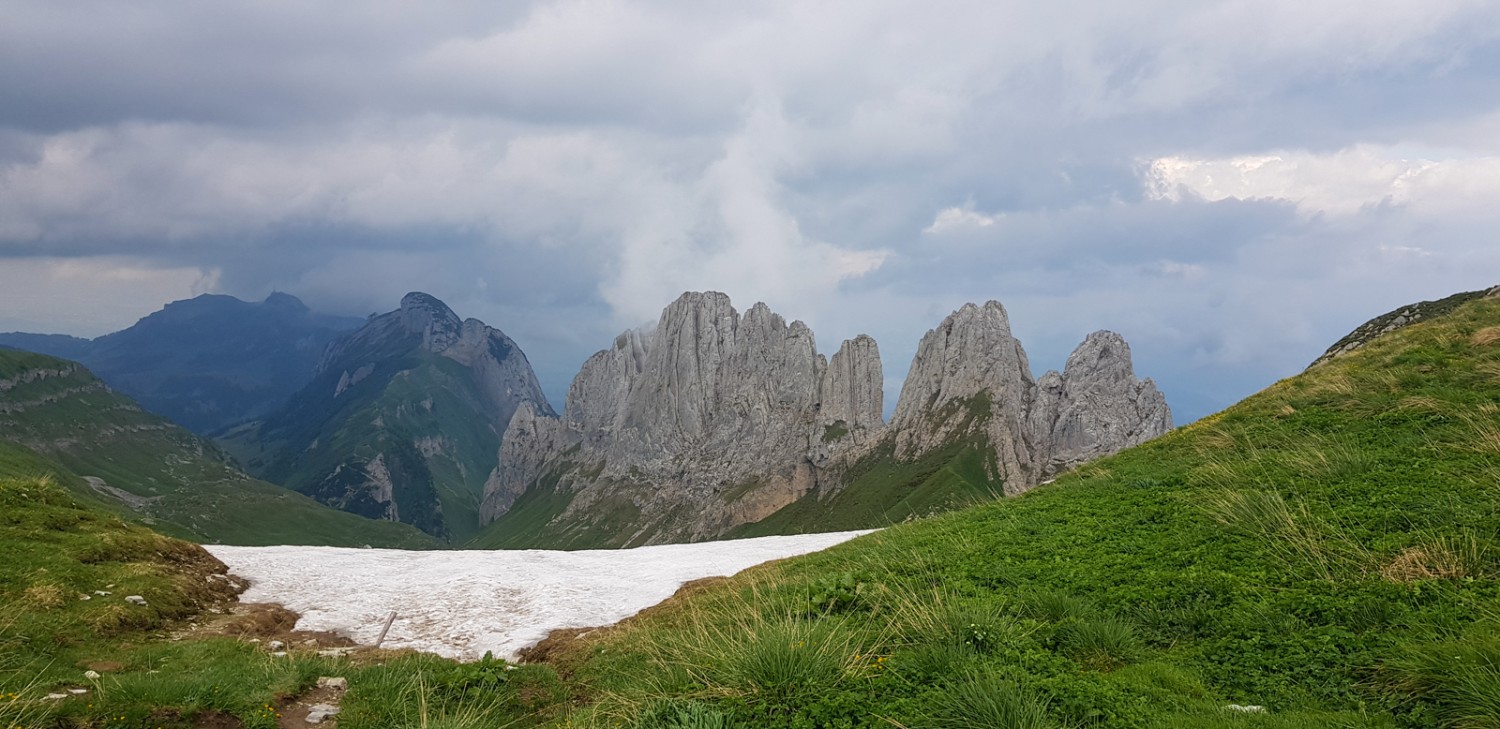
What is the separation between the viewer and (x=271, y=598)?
82.1ft

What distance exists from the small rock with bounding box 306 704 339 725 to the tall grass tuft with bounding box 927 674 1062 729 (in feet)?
33.9

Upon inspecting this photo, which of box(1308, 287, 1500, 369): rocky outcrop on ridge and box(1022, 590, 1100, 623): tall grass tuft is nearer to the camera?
box(1022, 590, 1100, 623): tall grass tuft

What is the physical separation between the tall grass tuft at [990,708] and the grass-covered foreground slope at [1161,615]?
25 millimetres

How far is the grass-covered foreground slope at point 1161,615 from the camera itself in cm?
816

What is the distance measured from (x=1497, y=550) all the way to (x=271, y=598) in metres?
31.2

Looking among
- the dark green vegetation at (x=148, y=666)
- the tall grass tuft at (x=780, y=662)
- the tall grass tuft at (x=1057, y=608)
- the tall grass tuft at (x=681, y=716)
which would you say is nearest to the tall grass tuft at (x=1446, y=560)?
the tall grass tuft at (x=1057, y=608)

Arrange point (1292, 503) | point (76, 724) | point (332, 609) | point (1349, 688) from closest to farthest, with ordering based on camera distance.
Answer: point (1349, 688) < point (76, 724) < point (1292, 503) < point (332, 609)

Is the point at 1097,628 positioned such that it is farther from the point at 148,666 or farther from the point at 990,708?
the point at 148,666

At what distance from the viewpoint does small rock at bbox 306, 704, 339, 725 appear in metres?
12.2

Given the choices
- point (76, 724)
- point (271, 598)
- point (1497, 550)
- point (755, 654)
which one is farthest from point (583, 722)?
point (271, 598)

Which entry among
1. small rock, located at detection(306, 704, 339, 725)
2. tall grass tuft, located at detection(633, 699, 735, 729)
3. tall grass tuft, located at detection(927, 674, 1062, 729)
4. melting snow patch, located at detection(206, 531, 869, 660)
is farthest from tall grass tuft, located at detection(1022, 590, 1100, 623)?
melting snow patch, located at detection(206, 531, 869, 660)

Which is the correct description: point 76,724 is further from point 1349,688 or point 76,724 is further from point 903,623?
point 1349,688

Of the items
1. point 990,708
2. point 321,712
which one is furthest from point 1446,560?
point 321,712

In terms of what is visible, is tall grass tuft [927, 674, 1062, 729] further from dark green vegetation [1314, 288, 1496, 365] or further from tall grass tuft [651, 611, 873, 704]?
dark green vegetation [1314, 288, 1496, 365]
